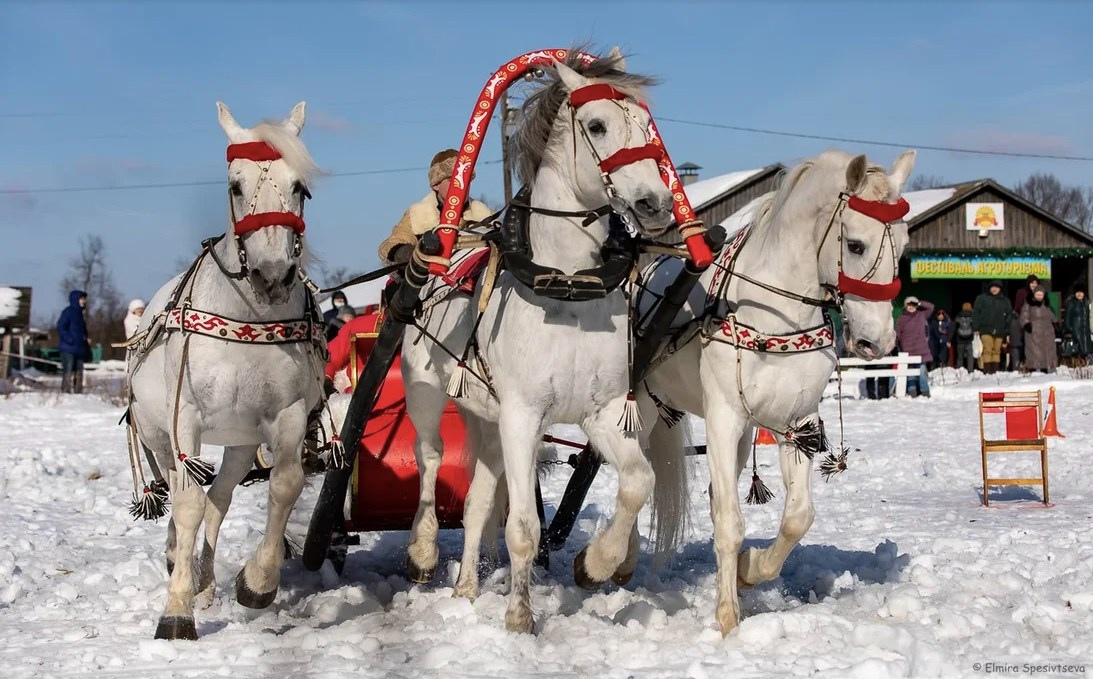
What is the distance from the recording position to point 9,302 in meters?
28.9

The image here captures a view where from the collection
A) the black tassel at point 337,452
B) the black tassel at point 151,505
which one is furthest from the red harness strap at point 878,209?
the black tassel at point 151,505

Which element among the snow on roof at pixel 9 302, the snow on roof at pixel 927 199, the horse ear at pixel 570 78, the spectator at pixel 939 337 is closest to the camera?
the horse ear at pixel 570 78

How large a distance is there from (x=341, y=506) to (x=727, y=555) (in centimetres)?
224

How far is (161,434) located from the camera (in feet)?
21.8

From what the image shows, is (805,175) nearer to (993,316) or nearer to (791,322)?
(791,322)

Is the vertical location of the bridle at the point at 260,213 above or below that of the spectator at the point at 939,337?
below

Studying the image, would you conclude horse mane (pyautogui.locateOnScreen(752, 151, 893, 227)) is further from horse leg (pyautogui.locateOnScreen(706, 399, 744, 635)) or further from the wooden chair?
the wooden chair

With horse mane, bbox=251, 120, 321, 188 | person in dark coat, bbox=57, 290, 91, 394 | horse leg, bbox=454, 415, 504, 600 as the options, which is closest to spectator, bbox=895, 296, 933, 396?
person in dark coat, bbox=57, 290, 91, 394

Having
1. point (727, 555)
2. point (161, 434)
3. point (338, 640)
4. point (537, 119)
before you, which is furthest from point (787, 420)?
point (161, 434)

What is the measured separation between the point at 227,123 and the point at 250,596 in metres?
2.40

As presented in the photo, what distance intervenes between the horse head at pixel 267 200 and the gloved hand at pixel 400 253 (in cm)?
128

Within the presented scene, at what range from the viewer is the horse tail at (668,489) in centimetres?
693

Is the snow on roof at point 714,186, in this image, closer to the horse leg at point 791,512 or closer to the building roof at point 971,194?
the building roof at point 971,194

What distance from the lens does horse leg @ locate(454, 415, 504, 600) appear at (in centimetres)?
672
